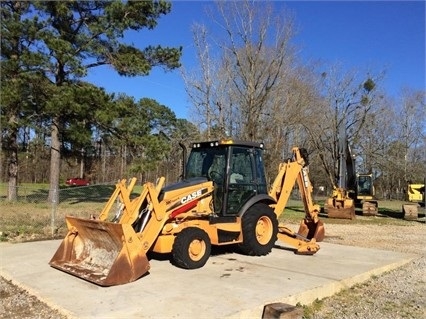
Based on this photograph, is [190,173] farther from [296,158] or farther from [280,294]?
[280,294]

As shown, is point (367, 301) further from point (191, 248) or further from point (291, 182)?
point (291, 182)

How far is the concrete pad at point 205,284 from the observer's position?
523cm

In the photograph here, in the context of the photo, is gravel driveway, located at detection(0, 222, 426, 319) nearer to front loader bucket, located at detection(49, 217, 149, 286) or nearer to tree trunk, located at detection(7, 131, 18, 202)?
front loader bucket, located at detection(49, 217, 149, 286)

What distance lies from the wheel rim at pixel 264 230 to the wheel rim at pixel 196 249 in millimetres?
1622

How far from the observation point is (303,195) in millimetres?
9867

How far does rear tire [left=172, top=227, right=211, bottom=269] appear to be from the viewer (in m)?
7.09

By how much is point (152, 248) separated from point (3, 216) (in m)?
9.47

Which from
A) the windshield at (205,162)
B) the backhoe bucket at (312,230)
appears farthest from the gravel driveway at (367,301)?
the windshield at (205,162)

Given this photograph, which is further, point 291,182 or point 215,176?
point 291,182

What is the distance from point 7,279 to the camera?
6.88m

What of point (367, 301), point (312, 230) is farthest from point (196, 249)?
point (312, 230)

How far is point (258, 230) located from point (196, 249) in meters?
1.78

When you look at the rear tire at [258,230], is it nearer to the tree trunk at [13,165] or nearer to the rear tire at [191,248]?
the rear tire at [191,248]

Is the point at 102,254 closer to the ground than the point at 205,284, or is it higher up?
higher up
